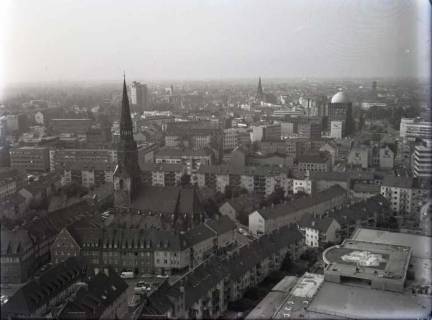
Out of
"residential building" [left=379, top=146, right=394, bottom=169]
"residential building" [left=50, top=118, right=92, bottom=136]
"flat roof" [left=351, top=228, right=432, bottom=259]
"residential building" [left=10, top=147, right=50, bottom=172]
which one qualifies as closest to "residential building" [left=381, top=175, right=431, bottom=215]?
"flat roof" [left=351, top=228, right=432, bottom=259]

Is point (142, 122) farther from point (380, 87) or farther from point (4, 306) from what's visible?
point (4, 306)

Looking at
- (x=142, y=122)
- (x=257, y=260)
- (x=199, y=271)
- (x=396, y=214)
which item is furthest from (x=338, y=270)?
(x=142, y=122)

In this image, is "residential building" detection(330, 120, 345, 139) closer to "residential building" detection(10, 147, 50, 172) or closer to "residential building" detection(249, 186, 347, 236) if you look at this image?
"residential building" detection(249, 186, 347, 236)

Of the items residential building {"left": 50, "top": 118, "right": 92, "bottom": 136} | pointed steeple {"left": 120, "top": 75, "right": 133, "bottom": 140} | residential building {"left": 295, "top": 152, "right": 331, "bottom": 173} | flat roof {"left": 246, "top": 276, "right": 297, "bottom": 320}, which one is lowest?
flat roof {"left": 246, "top": 276, "right": 297, "bottom": 320}

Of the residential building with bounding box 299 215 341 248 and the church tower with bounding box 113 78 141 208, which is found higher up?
the church tower with bounding box 113 78 141 208

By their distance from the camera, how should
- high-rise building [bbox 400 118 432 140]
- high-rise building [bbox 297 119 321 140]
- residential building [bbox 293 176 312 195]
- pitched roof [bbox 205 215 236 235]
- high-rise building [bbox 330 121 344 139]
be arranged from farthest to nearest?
high-rise building [bbox 297 119 321 140] < high-rise building [bbox 330 121 344 139] < residential building [bbox 293 176 312 195] < high-rise building [bbox 400 118 432 140] < pitched roof [bbox 205 215 236 235]

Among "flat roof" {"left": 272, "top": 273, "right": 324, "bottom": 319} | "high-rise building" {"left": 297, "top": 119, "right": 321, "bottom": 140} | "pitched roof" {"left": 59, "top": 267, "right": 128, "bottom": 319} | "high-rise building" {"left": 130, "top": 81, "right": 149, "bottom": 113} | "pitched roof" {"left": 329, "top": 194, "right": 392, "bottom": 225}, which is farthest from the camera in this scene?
"high-rise building" {"left": 297, "top": 119, "right": 321, "bottom": 140}

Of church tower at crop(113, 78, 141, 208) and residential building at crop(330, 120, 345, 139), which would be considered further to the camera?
residential building at crop(330, 120, 345, 139)
